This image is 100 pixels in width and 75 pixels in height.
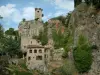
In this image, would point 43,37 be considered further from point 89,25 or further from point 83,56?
point 83,56

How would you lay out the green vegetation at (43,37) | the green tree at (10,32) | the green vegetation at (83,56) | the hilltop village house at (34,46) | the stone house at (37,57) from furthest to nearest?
the green tree at (10,32) → the green vegetation at (43,37) → the hilltop village house at (34,46) → the stone house at (37,57) → the green vegetation at (83,56)

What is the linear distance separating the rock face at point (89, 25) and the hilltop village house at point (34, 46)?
7.11 m

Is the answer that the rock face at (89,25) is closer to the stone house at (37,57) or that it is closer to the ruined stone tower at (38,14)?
the stone house at (37,57)

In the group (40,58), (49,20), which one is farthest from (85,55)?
(49,20)

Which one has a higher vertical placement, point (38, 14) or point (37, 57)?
point (38, 14)

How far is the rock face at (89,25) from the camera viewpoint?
203 ft

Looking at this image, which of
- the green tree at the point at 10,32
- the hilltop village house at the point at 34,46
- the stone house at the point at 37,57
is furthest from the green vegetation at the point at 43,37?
the green tree at the point at 10,32

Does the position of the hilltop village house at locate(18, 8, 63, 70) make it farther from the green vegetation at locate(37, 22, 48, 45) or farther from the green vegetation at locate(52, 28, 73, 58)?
the green vegetation at locate(52, 28, 73, 58)

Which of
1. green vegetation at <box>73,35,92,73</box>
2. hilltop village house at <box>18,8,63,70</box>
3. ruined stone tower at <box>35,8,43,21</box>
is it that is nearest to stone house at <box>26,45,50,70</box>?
hilltop village house at <box>18,8,63,70</box>

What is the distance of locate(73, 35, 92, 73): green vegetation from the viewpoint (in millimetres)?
61281

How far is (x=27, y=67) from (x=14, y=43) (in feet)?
28.2

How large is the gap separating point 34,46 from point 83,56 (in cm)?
1271

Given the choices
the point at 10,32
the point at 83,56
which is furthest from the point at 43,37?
the point at 10,32

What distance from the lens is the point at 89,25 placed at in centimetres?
6762
